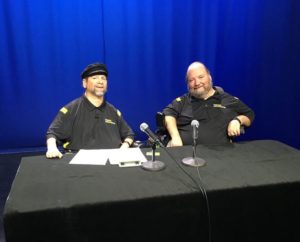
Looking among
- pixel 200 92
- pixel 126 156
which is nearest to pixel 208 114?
pixel 200 92

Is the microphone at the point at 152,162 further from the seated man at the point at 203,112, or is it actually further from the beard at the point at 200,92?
the beard at the point at 200,92

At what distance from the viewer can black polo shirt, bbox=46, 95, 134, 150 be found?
2252 millimetres

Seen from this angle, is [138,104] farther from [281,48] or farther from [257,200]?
[257,200]

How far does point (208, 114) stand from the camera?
2508 mm

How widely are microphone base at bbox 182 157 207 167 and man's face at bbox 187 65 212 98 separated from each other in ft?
2.81


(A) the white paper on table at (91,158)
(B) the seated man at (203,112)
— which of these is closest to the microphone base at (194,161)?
(A) the white paper on table at (91,158)

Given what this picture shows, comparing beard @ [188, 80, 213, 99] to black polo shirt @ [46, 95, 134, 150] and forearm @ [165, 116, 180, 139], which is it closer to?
forearm @ [165, 116, 180, 139]

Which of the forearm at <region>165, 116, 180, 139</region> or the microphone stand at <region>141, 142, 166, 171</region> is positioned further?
the forearm at <region>165, 116, 180, 139</region>

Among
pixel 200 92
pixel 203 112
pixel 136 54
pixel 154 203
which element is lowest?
pixel 154 203

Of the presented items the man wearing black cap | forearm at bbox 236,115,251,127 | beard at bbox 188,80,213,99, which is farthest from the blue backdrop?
the man wearing black cap

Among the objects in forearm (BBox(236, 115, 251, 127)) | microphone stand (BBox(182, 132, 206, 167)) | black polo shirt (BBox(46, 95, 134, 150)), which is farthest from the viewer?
forearm (BBox(236, 115, 251, 127))

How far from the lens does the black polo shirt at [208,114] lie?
96.1 inches

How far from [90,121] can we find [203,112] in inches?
36.0

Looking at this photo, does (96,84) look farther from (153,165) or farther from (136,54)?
(136,54)
